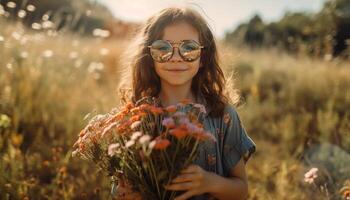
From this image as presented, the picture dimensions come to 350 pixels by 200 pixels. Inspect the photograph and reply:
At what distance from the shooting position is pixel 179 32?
2.88m

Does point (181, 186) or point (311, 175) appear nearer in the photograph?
point (181, 186)

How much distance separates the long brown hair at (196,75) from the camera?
119 inches

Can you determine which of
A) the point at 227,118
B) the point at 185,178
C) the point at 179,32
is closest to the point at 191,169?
the point at 185,178

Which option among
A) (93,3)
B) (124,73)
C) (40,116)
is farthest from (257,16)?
(124,73)

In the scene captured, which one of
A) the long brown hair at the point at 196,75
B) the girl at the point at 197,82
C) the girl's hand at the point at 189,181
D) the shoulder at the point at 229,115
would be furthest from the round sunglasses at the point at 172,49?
the girl's hand at the point at 189,181

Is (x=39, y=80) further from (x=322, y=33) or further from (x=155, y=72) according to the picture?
(x=322, y=33)

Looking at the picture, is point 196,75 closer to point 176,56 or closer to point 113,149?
point 176,56

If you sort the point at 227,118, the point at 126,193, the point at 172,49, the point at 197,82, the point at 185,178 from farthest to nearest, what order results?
the point at 197,82
the point at 227,118
the point at 172,49
the point at 126,193
the point at 185,178

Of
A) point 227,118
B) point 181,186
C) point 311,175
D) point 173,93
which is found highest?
point 173,93

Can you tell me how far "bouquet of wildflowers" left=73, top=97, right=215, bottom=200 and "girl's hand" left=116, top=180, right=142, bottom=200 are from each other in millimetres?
29

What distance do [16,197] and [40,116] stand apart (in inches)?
84.8

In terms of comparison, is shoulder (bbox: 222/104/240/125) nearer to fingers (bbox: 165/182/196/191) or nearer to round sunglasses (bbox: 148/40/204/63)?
round sunglasses (bbox: 148/40/204/63)

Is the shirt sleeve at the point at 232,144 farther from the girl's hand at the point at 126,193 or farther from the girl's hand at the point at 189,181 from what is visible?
the girl's hand at the point at 126,193

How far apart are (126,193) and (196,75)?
0.96 meters
